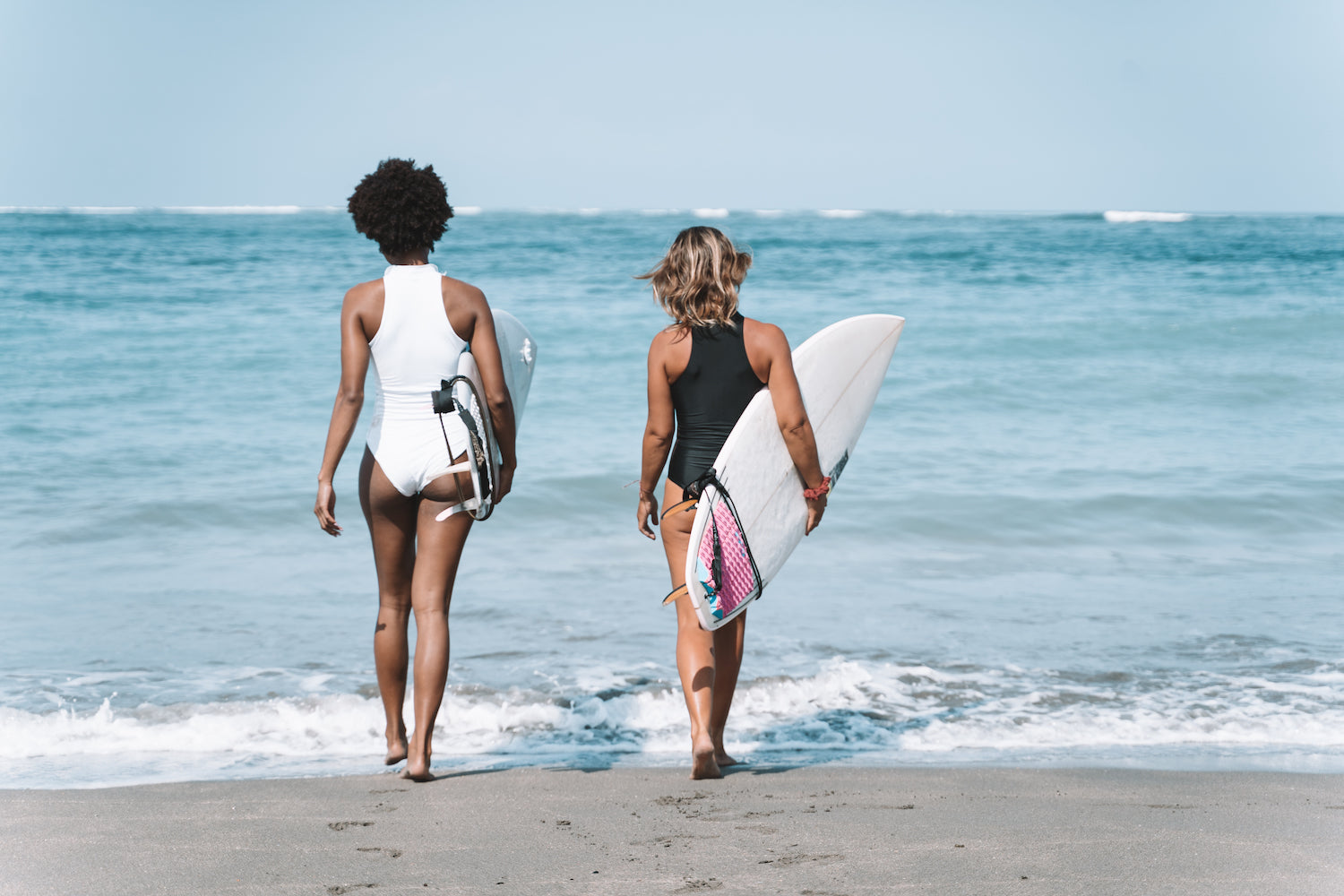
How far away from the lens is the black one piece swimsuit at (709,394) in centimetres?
294

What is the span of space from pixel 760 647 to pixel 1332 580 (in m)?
3.14

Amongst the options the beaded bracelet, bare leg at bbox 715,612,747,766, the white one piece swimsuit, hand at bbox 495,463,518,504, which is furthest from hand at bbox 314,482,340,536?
the beaded bracelet

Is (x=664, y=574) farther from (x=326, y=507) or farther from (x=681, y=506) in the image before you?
(x=326, y=507)

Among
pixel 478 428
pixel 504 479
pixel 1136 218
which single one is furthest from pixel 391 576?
pixel 1136 218

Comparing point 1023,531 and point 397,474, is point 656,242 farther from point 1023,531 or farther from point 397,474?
point 397,474

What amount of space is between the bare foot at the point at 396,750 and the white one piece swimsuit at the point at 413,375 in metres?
0.76

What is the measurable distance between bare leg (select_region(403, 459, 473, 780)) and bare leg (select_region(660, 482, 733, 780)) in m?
0.58

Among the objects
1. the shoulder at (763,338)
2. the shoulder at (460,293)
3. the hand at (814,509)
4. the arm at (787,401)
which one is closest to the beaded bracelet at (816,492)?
the hand at (814,509)

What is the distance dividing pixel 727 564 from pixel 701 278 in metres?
0.81

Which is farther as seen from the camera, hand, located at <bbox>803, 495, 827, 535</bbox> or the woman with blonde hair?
hand, located at <bbox>803, 495, 827, 535</bbox>

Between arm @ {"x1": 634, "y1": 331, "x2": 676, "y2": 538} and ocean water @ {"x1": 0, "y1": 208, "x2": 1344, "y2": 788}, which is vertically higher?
arm @ {"x1": 634, "y1": 331, "x2": 676, "y2": 538}

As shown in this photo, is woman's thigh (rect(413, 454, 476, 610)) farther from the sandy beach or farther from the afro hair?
the afro hair

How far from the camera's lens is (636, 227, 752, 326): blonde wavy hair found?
2898 millimetres

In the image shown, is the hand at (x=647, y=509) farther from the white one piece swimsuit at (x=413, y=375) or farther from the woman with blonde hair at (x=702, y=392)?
the white one piece swimsuit at (x=413, y=375)
